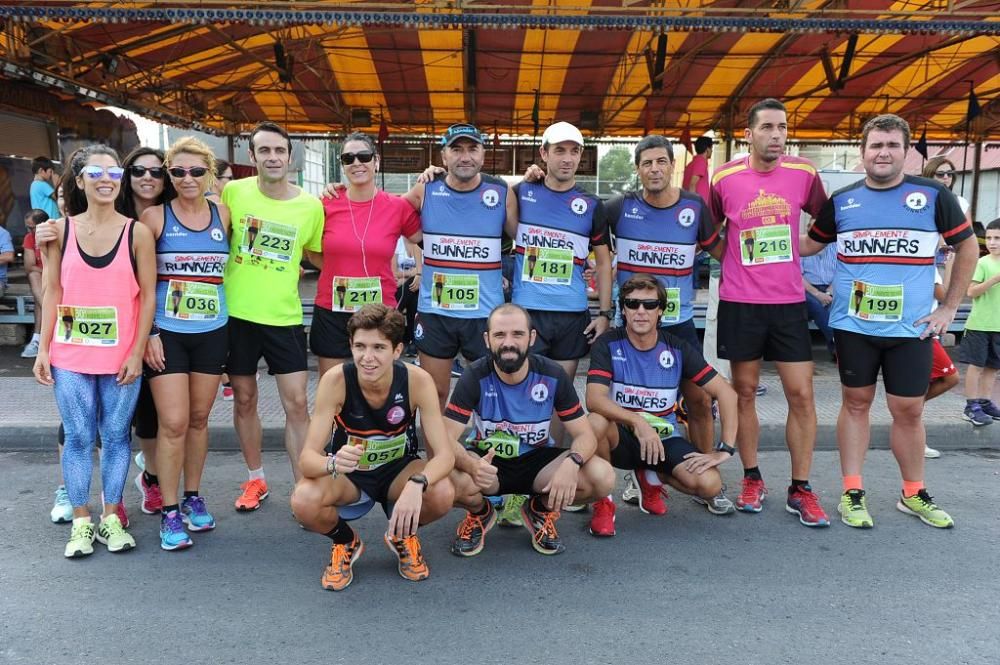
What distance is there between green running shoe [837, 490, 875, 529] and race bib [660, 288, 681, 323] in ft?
4.41

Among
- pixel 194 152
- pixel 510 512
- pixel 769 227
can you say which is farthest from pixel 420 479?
pixel 769 227

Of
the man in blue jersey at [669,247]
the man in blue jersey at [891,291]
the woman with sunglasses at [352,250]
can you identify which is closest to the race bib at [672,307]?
the man in blue jersey at [669,247]

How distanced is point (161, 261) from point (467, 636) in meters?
2.36

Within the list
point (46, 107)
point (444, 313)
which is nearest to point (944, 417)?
point (444, 313)

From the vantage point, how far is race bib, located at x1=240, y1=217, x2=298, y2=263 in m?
3.91

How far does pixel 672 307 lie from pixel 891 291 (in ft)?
3.72

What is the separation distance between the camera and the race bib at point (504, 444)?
372 cm

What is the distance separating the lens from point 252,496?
4.20m

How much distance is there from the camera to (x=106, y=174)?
348 cm

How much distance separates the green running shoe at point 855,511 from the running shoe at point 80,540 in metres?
3.86

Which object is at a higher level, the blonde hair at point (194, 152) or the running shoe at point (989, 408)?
the blonde hair at point (194, 152)

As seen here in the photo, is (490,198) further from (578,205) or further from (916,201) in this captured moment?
(916,201)

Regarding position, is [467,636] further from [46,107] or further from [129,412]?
[46,107]

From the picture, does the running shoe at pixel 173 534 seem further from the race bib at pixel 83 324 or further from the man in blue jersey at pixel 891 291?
the man in blue jersey at pixel 891 291
